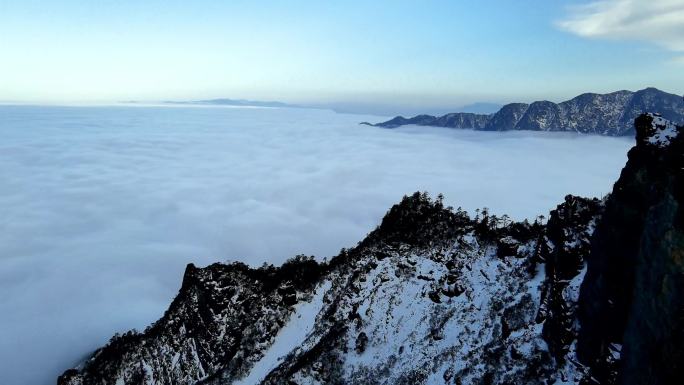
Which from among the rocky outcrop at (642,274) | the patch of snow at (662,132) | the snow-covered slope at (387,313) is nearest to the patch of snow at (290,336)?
the snow-covered slope at (387,313)

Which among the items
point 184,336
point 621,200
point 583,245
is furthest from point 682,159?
point 184,336

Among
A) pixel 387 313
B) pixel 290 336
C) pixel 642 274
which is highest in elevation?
pixel 642 274

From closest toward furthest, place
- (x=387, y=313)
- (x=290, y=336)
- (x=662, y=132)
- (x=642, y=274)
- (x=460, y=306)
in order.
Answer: (x=642, y=274) < (x=662, y=132) < (x=460, y=306) < (x=387, y=313) < (x=290, y=336)

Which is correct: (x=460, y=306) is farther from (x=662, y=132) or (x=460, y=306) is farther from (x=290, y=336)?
(x=662, y=132)

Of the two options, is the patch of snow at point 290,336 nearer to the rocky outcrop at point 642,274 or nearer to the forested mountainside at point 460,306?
the forested mountainside at point 460,306

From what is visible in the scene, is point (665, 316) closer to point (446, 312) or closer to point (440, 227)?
point (446, 312)

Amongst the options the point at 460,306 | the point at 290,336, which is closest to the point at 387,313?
the point at 460,306

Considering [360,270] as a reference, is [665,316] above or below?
above

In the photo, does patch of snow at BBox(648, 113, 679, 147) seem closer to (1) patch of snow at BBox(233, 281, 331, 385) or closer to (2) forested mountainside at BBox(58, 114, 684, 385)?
(2) forested mountainside at BBox(58, 114, 684, 385)
